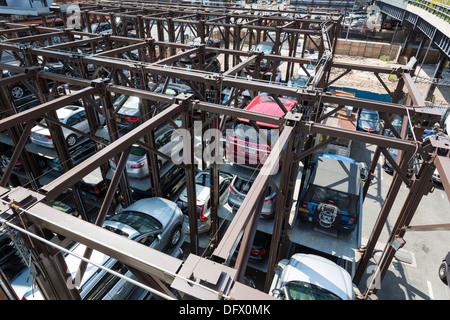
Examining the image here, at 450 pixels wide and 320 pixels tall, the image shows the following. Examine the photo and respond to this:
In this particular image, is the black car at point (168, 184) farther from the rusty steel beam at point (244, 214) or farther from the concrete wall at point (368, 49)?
the concrete wall at point (368, 49)

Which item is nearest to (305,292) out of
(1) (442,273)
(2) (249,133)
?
(2) (249,133)

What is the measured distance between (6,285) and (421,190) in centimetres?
689

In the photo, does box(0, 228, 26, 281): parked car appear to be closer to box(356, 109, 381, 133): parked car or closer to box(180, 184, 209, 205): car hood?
box(180, 184, 209, 205): car hood

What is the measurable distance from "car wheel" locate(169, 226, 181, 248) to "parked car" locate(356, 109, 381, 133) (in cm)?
1157

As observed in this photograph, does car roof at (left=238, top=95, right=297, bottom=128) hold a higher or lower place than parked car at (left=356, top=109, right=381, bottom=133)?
higher

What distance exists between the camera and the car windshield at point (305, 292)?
6.17 m

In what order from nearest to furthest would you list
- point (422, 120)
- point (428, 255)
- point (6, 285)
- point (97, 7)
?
point (6, 285)
point (422, 120)
point (428, 255)
point (97, 7)

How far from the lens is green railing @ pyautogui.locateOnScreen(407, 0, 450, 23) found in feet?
55.7

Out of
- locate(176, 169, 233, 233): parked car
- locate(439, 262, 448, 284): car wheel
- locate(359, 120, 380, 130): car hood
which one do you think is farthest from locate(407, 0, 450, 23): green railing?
locate(176, 169, 233, 233): parked car

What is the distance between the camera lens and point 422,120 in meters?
6.19

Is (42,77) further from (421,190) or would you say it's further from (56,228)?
(421,190)

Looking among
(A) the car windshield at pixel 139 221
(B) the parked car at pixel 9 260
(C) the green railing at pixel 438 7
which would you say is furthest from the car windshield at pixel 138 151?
(C) the green railing at pixel 438 7

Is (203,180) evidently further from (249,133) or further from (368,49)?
(368,49)
